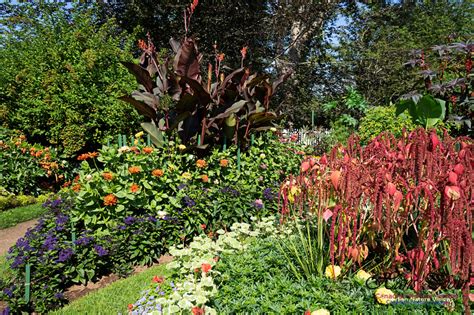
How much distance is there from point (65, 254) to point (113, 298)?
0.60 m

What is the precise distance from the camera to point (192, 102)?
5.11 metres

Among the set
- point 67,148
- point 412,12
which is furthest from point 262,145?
point 412,12

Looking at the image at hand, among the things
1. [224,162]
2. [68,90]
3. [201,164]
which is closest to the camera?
[201,164]

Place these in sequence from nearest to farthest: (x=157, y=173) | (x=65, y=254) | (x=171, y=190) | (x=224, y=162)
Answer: (x=65, y=254), (x=157, y=173), (x=171, y=190), (x=224, y=162)

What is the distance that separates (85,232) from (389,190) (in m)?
3.10

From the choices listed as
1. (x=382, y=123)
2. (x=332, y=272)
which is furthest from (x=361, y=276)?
(x=382, y=123)

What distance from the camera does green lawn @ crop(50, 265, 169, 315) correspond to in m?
2.90

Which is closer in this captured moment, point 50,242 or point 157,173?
point 50,242

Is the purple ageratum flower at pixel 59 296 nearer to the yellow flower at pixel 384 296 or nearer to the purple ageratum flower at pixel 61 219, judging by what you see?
the purple ageratum flower at pixel 61 219

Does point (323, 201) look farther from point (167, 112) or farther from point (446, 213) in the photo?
point (167, 112)

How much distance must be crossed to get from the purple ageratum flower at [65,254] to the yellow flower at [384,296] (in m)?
2.56

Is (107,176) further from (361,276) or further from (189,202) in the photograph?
(361,276)

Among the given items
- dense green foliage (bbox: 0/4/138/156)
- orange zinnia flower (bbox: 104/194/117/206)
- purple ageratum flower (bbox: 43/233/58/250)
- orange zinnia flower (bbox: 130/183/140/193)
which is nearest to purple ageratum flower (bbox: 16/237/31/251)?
purple ageratum flower (bbox: 43/233/58/250)

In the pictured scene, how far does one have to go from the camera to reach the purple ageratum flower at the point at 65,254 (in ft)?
10.5
